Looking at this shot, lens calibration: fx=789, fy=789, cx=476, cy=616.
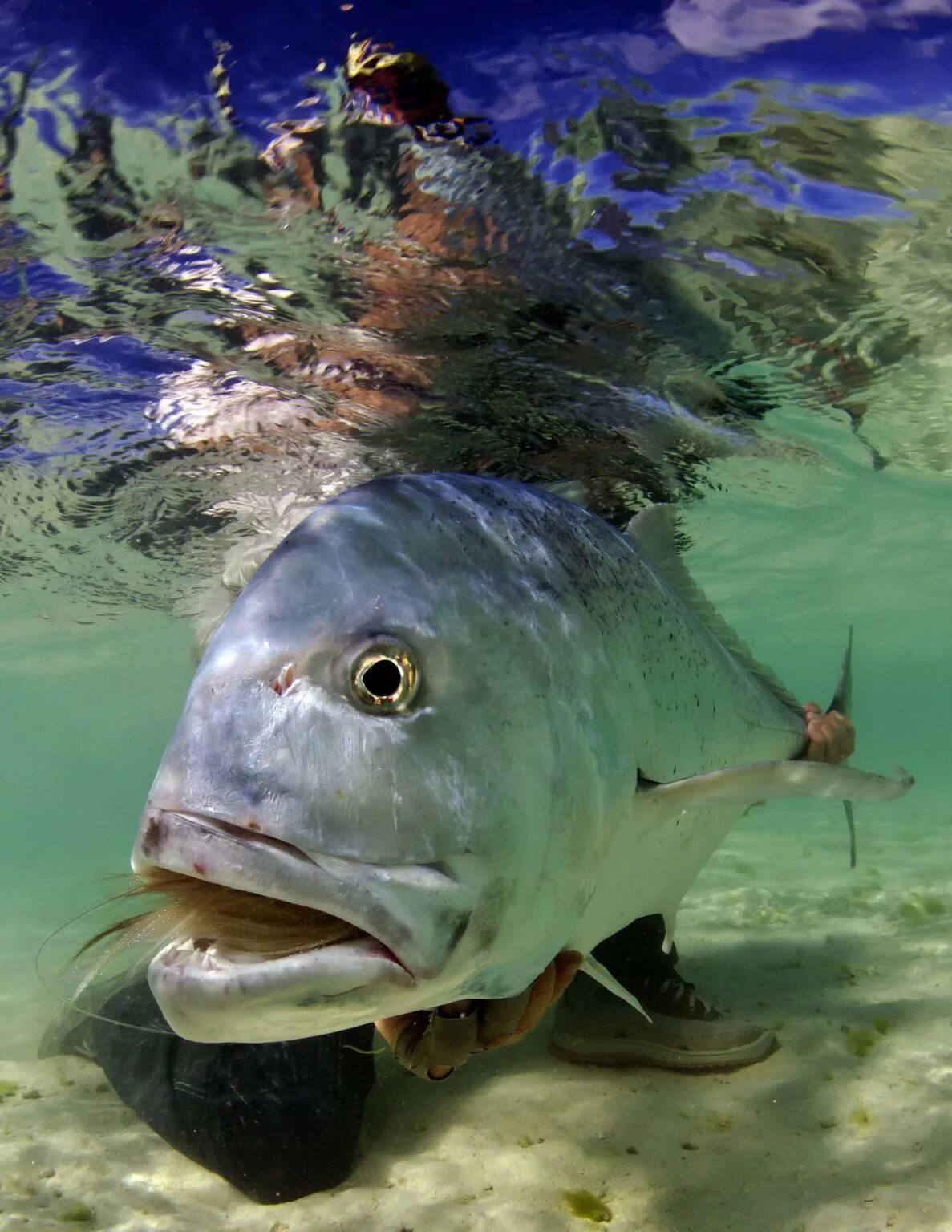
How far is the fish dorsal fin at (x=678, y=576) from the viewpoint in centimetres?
389

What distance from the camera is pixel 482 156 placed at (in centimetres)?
475

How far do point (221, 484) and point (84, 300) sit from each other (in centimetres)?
378

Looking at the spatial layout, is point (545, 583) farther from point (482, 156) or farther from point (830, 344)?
point (830, 344)

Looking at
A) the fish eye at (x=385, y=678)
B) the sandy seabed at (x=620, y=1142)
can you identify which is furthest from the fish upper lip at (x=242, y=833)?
the sandy seabed at (x=620, y=1142)

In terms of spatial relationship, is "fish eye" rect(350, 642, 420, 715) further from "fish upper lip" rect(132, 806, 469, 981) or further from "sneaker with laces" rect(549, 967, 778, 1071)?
"sneaker with laces" rect(549, 967, 778, 1071)

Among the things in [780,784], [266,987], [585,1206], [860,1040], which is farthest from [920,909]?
[266,987]

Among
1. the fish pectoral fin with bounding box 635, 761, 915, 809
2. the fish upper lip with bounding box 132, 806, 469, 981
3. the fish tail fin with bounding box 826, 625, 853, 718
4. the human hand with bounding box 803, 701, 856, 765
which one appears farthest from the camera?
the fish tail fin with bounding box 826, 625, 853, 718

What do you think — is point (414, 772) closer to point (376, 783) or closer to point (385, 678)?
point (376, 783)

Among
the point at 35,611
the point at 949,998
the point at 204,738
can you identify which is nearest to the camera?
the point at 204,738

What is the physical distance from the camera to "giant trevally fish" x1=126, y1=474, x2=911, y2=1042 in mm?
1620

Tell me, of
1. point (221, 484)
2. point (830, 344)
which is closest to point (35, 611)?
point (221, 484)

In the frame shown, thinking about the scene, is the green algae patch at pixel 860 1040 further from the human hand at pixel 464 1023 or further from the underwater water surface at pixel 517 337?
the human hand at pixel 464 1023

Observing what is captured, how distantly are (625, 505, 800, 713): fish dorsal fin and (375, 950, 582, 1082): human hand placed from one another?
75.2 inches

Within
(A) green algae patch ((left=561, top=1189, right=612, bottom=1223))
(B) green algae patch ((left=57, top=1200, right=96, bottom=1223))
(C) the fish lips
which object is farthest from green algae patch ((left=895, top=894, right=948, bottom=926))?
(C) the fish lips
